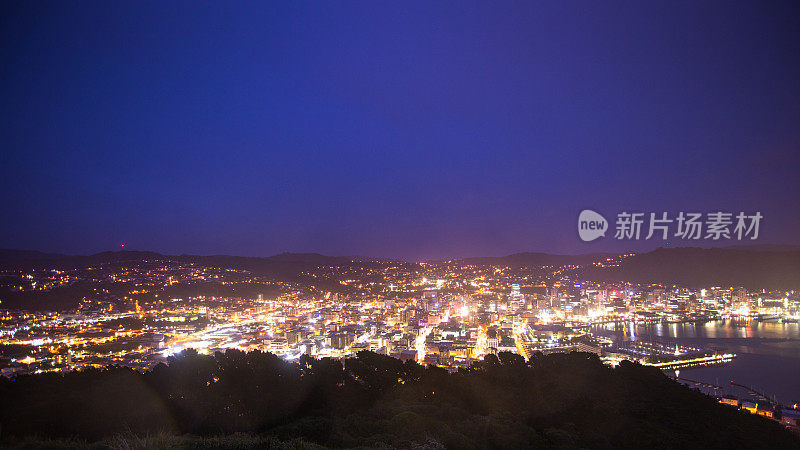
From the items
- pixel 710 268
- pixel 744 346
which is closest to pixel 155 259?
pixel 744 346

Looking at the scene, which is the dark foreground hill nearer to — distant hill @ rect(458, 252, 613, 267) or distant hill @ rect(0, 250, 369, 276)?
distant hill @ rect(0, 250, 369, 276)

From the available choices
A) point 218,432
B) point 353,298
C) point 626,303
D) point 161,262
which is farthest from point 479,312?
point 218,432

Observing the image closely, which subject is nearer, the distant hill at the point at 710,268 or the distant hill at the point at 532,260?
the distant hill at the point at 710,268

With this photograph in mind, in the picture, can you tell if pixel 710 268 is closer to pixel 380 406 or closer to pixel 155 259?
pixel 380 406

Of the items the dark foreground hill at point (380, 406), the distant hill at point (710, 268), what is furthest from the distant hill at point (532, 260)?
the dark foreground hill at point (380, 406)

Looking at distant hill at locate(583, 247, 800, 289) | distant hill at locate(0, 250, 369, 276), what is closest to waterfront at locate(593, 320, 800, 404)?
distant hill at locate(583, 247, 800, 289)

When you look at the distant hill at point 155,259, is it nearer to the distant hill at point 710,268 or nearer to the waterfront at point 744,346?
the waterfront at point 744,346
